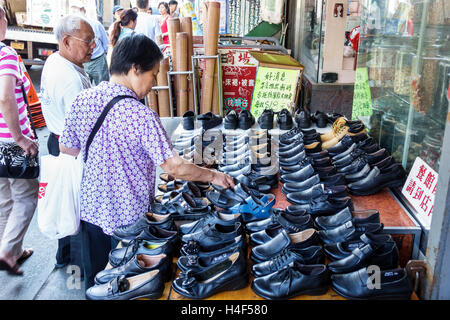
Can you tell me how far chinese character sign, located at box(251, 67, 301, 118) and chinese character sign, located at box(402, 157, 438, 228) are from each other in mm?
2772

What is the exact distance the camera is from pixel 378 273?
5.55 feet

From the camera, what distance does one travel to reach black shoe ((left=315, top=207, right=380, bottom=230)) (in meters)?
2.12

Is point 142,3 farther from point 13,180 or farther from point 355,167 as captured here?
point 355,167

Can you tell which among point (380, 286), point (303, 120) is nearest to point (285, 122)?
point (303, 120)

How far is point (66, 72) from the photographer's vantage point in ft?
9.04

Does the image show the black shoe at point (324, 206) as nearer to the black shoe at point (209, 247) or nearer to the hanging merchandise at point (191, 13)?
the black shoe at point (209, 247)

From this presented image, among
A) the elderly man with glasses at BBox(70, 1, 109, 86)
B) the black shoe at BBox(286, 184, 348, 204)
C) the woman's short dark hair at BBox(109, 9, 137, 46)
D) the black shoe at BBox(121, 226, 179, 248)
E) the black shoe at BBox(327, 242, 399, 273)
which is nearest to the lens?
the black shoe at BBox(327, 242, 399, 273)

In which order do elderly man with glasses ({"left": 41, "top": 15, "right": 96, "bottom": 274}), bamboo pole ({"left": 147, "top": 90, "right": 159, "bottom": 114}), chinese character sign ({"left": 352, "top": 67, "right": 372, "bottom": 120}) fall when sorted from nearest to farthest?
elderly man with glasses ({"left": 41, "top": 15, "right": 96, "bottom": 274})
chinese character sign ({"left": 352, "top": 67, "right": 372, "bottom": 120})
bamboo pole ({"left": 147, "top": 90, "right": 159, "bottom": 114})

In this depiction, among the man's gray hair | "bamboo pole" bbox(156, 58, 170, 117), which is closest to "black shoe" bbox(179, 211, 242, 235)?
the man's gray hair

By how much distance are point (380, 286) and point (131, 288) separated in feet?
3.22

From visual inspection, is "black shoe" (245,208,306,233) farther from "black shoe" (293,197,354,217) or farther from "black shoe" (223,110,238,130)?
"black shoe" (223,110,238,130)

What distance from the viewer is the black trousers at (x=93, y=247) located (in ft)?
7.66

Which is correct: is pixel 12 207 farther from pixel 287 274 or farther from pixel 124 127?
pixel 287 274

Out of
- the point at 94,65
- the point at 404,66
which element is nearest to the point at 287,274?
the point at 404,66
